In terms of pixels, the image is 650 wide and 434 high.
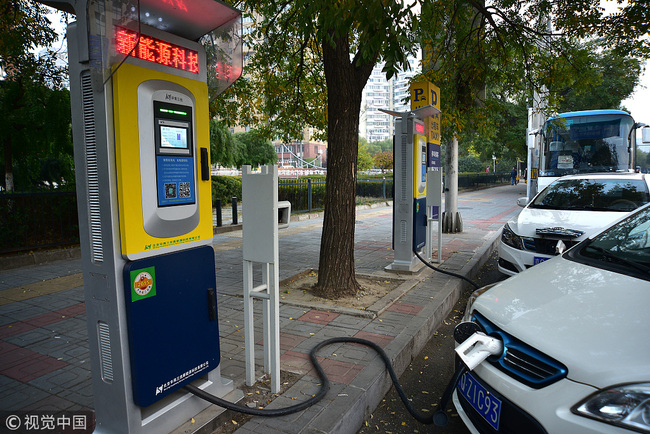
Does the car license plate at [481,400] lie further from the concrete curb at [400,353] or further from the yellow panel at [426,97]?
the yellow panel at [426,97]

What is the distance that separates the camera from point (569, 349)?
2.02 m

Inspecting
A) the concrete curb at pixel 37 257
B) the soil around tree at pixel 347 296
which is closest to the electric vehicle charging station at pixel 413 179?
the soil around tree at pixel 347 296

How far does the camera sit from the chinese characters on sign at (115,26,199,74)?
85.6 inches

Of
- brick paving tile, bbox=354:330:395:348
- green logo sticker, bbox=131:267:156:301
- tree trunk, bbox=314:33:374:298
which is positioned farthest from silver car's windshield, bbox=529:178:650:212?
green logo sticker, bbox=131:267:156:301

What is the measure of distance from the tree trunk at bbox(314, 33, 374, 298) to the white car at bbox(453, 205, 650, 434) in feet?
8.32

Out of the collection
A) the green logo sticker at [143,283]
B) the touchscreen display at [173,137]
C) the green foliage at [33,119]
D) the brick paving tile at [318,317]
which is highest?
the green foliage at [33,119]

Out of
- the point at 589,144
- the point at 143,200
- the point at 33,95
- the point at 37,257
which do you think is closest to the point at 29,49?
the point at 33,95

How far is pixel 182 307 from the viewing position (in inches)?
102

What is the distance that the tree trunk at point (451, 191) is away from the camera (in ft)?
34.3

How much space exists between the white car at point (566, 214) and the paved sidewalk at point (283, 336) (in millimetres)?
991

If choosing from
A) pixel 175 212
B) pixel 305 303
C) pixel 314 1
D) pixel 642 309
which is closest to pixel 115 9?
pixel 175 212

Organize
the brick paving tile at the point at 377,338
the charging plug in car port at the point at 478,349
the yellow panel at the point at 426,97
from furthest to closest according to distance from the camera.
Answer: the yellow panel at the point at 426,97, the brick paving tile at the point at 377,338, the charging plug in car port at the point at 478,349

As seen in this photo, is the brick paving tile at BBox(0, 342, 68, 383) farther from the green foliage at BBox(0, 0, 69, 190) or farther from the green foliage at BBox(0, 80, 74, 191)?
the green foliage at BBox(0, 0, 69, 190)

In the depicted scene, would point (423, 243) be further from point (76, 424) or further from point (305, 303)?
point (76, 424)
